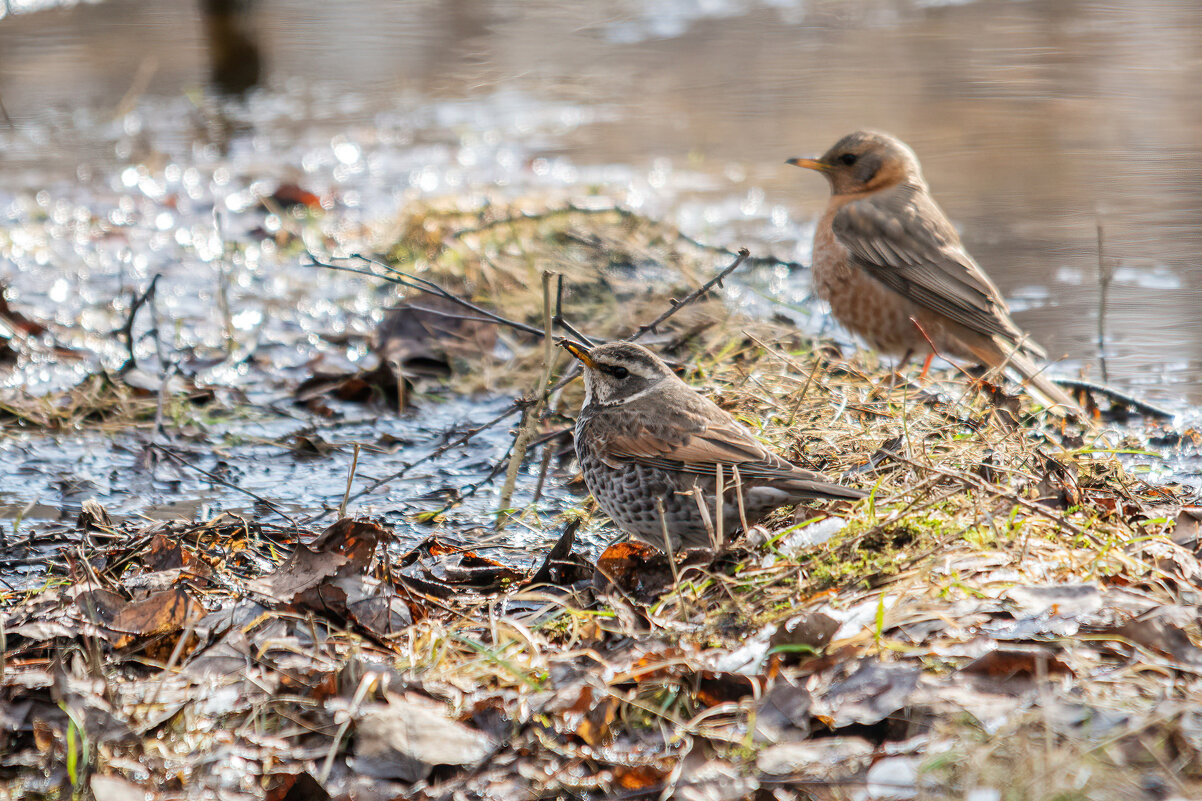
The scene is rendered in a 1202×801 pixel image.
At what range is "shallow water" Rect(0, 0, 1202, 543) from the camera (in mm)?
6562

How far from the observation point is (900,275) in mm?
5992

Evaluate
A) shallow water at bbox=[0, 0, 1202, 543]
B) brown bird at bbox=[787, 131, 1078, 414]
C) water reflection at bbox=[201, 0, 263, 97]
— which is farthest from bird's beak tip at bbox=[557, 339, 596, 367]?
water reflection at bbox=[201, 0, 263, 97]

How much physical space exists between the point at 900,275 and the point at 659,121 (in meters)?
7.21

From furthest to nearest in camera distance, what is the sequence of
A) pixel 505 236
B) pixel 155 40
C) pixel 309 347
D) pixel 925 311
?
pixel 155 40, pixel 505 236, pixel 309 347, pixel 925 311

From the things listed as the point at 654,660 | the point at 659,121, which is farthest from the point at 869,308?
the point at 659,121

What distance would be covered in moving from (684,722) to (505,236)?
5580 mm

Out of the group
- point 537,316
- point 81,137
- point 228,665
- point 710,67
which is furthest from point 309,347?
point 710,67

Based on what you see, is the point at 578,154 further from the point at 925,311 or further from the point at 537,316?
the point at 925,311

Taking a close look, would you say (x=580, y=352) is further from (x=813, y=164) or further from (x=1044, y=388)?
(x=813, y=164)

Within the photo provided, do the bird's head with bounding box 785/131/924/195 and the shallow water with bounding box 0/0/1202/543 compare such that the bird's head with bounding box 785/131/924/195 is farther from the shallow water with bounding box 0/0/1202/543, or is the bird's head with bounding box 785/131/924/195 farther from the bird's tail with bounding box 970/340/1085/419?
the bird's tail with bounding box 970/340/1085/419

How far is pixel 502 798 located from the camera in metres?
2.57

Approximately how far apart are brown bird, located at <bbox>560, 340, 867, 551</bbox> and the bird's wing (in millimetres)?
2241

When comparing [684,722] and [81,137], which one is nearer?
[684,722]

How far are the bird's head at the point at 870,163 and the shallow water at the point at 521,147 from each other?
1121 mm
